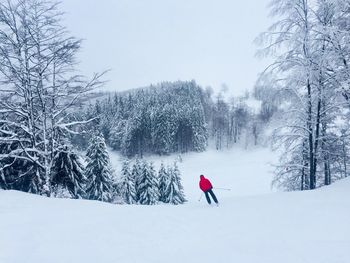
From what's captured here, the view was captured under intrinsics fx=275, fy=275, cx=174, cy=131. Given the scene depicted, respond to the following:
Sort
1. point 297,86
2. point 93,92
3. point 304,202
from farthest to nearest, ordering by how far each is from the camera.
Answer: point 297,86
point 93,92
point 304,202

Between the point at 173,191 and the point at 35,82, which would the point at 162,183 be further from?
the point at 35,82

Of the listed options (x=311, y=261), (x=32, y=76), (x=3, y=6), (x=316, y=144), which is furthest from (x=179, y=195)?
(x=311, y=261)

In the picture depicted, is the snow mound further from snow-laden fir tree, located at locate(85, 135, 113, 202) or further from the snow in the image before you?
snow-laden fir tree, located at locate(85, 135, 113, 202)

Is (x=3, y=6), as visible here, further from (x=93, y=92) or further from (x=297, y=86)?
(x=297, y=86)

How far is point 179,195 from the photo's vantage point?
37.7 m

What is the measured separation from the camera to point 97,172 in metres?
32.8

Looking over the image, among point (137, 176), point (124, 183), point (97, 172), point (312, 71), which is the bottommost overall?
point (124, 183)

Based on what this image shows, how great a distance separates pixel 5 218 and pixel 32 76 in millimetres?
7599

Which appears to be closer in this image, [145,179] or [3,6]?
[3,6]

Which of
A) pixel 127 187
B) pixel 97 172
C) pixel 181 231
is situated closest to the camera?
pixel 181 231

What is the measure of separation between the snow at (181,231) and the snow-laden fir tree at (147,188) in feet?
85.2

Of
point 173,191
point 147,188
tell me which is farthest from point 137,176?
point 173,191

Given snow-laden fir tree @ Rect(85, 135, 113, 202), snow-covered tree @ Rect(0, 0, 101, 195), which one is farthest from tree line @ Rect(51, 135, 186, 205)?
snow-covered tree @ Rect(0, 0, 101, 195)

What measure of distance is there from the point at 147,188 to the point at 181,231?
29.6 meters
